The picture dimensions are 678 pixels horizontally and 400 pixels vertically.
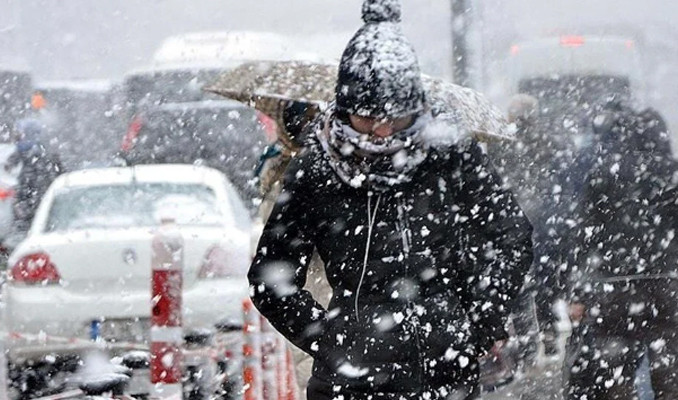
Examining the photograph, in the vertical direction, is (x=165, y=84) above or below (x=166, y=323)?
below

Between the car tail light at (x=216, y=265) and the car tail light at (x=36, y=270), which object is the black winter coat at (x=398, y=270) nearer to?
the car tail light at (x=216, y=265)

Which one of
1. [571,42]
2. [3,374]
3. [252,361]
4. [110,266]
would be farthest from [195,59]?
[252,361]

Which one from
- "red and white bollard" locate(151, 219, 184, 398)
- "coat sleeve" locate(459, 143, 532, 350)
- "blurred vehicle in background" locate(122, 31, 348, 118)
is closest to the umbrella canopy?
"red and white bollard" locate(151, 219, 184, 398)

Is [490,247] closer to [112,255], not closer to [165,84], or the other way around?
[112,255]

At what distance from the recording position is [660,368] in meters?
6.23

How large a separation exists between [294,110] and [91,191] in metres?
4.28

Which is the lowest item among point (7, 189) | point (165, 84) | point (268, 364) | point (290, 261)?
point (165, 84)

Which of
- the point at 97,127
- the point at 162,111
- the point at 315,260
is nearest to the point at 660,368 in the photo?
the point at 315,260

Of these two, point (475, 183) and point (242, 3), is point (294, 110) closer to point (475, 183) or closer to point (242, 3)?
point (475, 183)

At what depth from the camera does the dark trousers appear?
243 inches

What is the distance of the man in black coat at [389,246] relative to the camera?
13.3 ft

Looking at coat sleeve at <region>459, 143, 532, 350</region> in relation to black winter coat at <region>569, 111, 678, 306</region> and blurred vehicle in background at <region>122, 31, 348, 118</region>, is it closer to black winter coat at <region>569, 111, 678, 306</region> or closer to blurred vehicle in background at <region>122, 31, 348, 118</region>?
black winter coat at <region>569, 111, 678, 306</region>

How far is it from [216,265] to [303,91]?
351 centimetres

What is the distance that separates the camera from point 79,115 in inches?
1252
